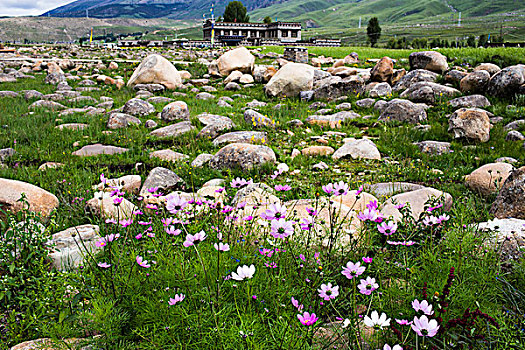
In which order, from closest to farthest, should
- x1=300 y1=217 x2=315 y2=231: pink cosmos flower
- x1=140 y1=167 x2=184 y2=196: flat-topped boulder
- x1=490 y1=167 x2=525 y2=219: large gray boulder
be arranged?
x1=300 y1=217 x2=315 y2=231: pink cosmos flower → x1=490 y1=167 x2=525 y2=219: large gray boulder → x1=140 y1=167 x2=184 y2=196: flat-topped boulder

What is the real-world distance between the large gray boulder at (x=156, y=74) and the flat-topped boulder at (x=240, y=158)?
38.0 ft

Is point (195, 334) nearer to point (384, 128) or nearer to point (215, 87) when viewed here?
point (384, 128)

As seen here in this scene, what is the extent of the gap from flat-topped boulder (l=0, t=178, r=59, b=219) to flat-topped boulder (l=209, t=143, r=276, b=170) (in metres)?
2.87

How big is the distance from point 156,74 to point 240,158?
11.9m

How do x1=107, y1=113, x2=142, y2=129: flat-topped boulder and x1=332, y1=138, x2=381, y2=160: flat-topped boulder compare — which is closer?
x1=332, y1=138, x2=381, y2=160: flat-topped boulder

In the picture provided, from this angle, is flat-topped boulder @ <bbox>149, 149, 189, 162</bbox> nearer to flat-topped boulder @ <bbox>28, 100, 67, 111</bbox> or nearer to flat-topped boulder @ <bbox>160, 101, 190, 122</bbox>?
flat-topped boulder @ <bbox>160, 101, 190, 122</bbox>

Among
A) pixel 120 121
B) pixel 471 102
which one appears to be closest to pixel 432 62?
pixel 471 102

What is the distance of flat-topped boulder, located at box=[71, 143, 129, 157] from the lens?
25.3 ft

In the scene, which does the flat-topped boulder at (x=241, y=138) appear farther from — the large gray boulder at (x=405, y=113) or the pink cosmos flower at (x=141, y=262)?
the pink cosmos flower at (x=141, y=262)

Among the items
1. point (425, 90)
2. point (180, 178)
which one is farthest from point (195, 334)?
point (425, 90)

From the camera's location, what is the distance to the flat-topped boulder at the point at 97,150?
770 cm

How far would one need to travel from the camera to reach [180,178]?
648 cm

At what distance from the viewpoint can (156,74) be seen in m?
17.0

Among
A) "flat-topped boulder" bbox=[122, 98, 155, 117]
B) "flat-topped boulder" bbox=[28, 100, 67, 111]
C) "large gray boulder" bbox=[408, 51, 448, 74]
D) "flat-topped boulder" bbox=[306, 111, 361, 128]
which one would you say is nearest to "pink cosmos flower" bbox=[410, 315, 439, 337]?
"flat-topped boulder" bbox=[306, 111, 361, 128]
